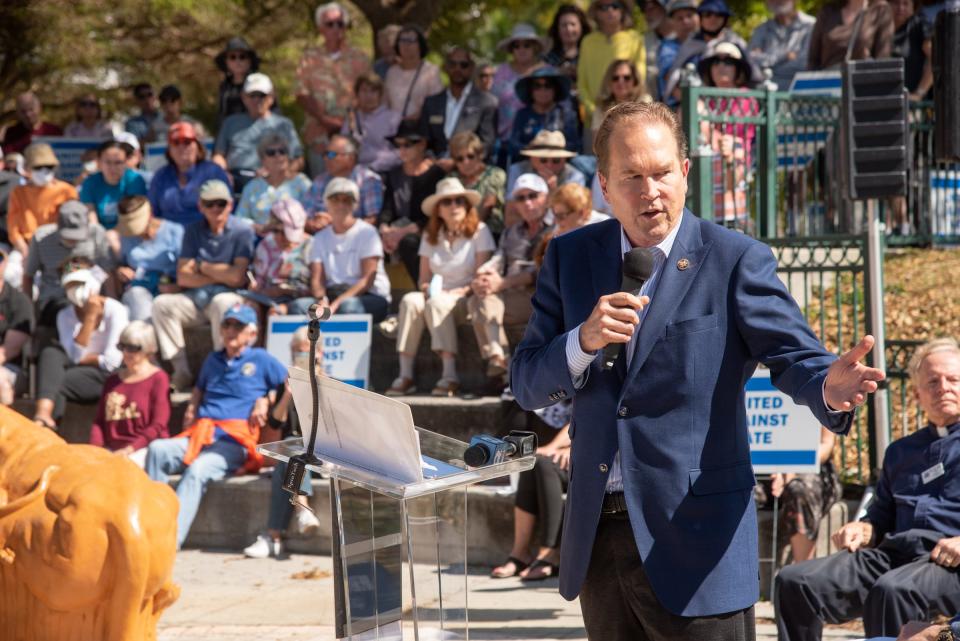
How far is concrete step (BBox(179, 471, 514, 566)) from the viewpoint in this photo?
324 inches

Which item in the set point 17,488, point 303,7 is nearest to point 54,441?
point 17,488

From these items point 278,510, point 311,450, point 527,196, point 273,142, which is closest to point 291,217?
point 273,142

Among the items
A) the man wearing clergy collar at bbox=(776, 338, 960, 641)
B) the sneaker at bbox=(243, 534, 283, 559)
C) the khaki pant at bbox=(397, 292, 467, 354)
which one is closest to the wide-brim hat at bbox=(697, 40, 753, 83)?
the khaki pant at bbox=(397, 292, 467, 354)

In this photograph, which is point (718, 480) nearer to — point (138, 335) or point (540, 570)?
point (540, 570)

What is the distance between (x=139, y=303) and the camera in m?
10.9

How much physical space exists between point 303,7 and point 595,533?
13563 mm

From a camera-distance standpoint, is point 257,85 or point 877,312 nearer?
point 877,312

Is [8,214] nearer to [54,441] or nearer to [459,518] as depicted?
[54,441]

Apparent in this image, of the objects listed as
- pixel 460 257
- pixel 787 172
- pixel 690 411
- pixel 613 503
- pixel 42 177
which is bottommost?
pixel 613 503

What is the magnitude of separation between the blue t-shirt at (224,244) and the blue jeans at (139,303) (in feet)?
1.55

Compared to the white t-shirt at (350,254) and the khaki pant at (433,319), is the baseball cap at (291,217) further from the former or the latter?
the khaki pant at (433,319)

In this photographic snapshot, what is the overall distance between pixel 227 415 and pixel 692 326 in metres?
6.57

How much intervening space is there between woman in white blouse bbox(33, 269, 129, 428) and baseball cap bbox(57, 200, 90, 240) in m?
0.61

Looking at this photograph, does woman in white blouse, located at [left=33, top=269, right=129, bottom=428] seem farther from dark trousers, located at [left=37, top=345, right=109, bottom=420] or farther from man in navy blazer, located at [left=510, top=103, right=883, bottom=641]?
man in navy blazer, located at [left=510, top=103, right=883, bottom=641]
